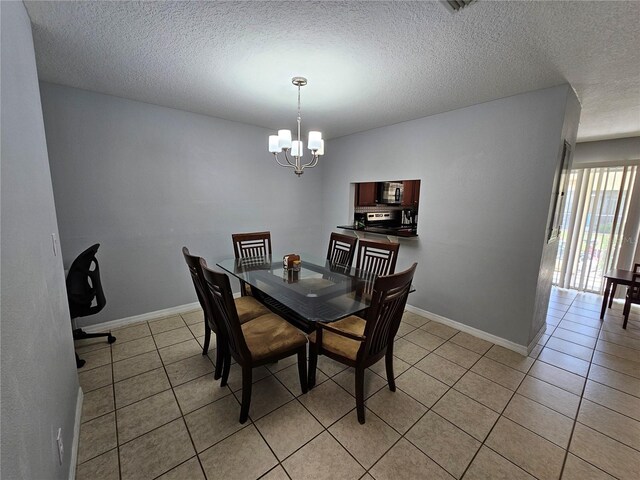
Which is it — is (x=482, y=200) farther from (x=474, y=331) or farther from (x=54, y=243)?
(x=54, y=243)

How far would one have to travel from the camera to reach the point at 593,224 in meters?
4.05

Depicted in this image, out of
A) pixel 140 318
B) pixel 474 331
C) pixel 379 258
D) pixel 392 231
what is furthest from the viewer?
pixel 392 231

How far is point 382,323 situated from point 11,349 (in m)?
1.62

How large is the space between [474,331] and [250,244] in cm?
277

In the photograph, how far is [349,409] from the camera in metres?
1.82

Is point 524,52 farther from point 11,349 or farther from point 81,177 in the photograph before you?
point 81,177

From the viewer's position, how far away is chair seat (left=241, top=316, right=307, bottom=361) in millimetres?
1755

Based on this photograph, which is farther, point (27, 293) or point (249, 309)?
point (249, 309)

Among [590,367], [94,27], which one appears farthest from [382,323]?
[94,27]

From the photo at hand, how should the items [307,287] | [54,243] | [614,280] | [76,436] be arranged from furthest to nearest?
[614,280]
[307,287]
[54,243]
[76,436]

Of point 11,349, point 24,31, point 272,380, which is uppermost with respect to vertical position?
point 24,31

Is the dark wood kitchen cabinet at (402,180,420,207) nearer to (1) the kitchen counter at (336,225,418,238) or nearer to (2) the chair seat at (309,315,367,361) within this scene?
(1) the kitchen counter at (336,225,418,238)

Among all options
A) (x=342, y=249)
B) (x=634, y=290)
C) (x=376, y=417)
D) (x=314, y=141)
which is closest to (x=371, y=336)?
(x=376, y=417)

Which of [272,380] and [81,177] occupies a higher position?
[81,177]
